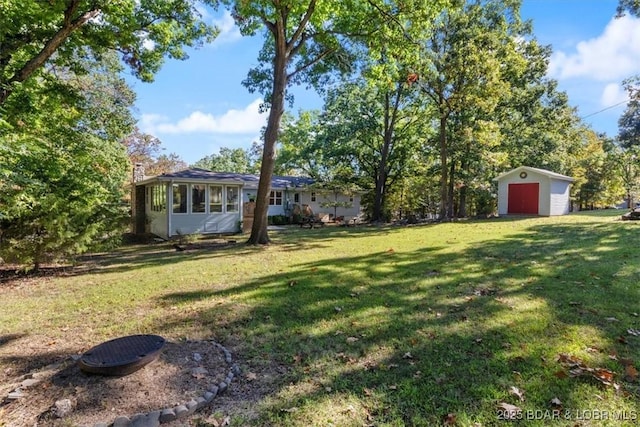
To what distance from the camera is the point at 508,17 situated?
59.9 ft

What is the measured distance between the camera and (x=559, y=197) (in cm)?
1948

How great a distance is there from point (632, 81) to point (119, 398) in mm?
23756

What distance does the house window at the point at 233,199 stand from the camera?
15.8 m

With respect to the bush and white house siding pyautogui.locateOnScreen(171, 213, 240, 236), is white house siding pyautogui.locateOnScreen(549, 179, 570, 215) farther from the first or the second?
white house siding pyautogui.locateOnScreen(171, 213, 240, 236)

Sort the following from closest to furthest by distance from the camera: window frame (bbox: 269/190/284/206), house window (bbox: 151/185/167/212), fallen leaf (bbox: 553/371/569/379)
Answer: fallen leaf (bbox: 553/371/569/379) → house window (bbox: 151/185/167/212) → window frame (bbox: 269/190/284/206)

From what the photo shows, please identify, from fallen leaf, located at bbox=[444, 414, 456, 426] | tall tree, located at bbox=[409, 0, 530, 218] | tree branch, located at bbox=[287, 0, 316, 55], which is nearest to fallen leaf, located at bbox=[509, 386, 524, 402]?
fallen leaf, located at bbox=[444, 414, 456, 426]

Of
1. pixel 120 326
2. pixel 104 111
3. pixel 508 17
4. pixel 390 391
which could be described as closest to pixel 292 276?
pixel 120 326

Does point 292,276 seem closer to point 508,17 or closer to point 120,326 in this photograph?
point 120,326

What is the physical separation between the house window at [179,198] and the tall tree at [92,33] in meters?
4.96

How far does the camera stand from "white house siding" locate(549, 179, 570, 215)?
62.1 feet

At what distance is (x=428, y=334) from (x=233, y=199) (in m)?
13.6

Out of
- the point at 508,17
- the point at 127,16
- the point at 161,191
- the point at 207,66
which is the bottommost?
the point at 161,191

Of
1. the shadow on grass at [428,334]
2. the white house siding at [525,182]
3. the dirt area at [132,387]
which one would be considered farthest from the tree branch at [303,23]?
the white house siding at [525,182]

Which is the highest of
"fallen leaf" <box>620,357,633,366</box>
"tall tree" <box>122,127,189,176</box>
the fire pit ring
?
"tall tree" <box>122,127,189,176</box>
